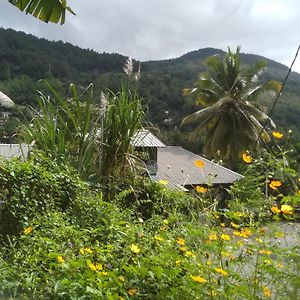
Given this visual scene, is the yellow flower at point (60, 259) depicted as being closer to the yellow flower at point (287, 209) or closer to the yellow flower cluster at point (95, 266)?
the yellow flower cluster at point (95, 266)

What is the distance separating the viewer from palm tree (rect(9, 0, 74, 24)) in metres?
4.09

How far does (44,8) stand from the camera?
4.13 meters

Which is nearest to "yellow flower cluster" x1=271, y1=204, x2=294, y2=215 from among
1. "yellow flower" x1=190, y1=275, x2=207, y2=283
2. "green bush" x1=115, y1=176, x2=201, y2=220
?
"yellow flower" x1=190, y1=275, x2=207, y2=283

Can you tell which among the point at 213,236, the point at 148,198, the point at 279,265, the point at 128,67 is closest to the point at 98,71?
the point at 128,67

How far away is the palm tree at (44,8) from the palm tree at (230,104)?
18.9m

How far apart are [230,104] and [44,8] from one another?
20.3 metres

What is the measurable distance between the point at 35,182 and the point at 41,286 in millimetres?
1180

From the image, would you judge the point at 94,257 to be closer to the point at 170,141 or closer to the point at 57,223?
the point at 57,223

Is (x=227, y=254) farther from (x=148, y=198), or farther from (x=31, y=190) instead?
(x=148, y=198)

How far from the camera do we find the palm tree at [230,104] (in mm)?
23172

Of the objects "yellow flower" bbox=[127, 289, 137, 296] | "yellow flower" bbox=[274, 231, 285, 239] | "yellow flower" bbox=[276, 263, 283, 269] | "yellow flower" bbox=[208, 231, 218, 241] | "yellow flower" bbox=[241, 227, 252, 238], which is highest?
"yellow flower" bbox=[274, 231, 285, 239]

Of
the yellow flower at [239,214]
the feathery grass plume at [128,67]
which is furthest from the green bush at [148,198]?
the yellow flower at [239,214]

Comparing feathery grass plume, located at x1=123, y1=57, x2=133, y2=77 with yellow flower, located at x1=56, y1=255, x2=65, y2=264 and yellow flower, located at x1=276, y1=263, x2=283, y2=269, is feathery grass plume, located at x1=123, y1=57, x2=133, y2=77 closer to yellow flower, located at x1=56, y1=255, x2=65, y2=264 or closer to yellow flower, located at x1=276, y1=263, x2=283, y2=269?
yellow flower, located at x1=56, y1=255, x2=65, y2=264

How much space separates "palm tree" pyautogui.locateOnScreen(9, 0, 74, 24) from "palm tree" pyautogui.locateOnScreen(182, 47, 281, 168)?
1894 centimetres
